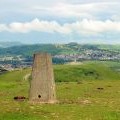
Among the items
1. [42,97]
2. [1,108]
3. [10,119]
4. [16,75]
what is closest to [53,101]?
[42,97]

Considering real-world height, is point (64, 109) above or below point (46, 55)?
below

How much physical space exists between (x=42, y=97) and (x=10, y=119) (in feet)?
38.0

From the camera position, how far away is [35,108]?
34.9 meters

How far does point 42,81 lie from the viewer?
39719mm

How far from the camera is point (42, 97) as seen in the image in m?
40.1

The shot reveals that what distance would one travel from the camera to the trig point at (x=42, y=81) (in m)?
39.8

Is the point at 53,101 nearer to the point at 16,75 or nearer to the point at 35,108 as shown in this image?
the point at 35,108

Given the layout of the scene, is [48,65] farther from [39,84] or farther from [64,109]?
[64,109]

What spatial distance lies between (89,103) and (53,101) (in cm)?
338

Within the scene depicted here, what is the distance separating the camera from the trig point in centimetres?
Answer: 3975

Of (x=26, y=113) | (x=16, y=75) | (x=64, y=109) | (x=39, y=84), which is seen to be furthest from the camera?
(x=16, y=75)

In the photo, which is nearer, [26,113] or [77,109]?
[26,113]

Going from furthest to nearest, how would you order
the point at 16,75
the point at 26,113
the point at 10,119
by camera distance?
the point at 16,75 → the point at 26,113 → the point at 10,119

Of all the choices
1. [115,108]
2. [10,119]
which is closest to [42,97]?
[115,108]
